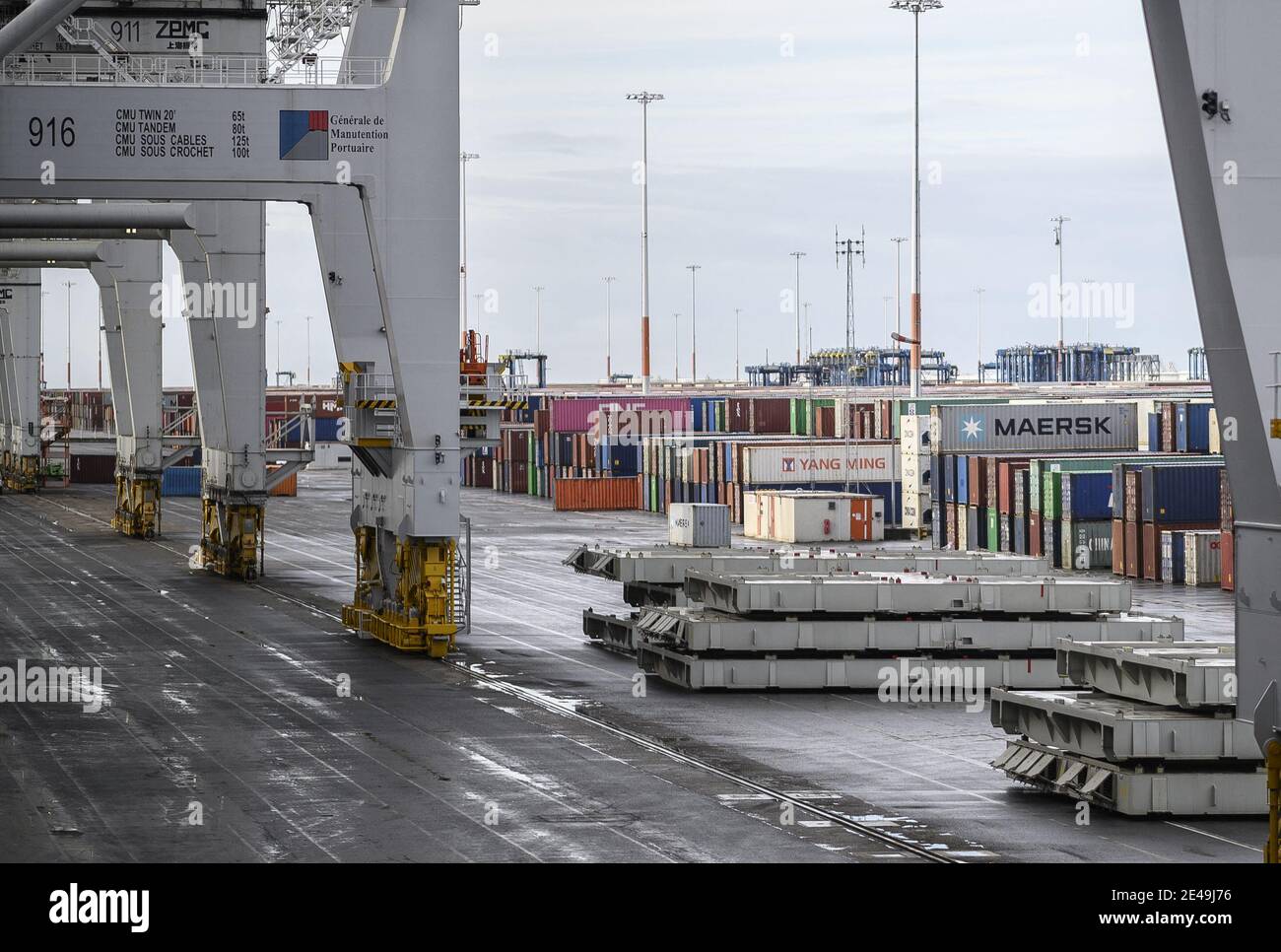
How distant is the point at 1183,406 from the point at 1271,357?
190 ft

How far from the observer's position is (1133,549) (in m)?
59.6

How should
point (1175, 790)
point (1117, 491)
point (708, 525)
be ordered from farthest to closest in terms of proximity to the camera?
→ point (708, 525)
point (1117, 491)
point (1175, 790)

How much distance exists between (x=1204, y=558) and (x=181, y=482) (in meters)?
75.5

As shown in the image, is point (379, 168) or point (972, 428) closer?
point (379, 168)

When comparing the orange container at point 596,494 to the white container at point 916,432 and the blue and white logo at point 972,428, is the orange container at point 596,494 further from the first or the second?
the blue and white logo at point 972,428

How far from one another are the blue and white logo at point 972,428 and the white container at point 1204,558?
603 inches

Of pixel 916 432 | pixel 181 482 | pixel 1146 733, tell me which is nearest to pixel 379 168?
pixel 1146 733

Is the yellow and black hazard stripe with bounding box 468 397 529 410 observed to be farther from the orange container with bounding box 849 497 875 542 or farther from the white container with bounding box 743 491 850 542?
the orange container with bounding box 849 497 875 542

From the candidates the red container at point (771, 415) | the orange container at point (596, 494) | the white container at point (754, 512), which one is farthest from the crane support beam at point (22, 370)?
the white container at point (754, 512)

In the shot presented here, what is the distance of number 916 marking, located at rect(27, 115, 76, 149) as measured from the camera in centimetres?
3609

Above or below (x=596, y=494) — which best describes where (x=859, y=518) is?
below

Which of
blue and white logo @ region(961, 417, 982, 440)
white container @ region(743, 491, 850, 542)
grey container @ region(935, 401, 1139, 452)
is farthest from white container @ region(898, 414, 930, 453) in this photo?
white container @ region(743, 491, 850, 542)

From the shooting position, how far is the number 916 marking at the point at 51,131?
36094mm

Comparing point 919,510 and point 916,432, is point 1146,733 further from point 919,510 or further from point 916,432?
point 919,510
